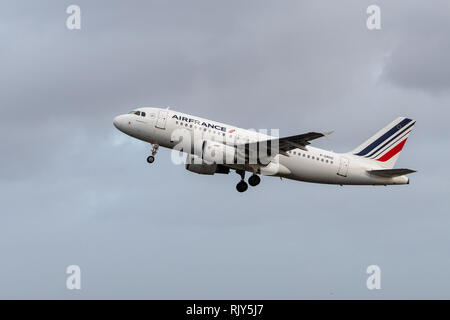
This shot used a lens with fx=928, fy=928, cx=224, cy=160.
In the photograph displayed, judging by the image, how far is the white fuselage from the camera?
69.2 meters

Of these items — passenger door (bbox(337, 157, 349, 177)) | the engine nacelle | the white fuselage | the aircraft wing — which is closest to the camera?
the aircraft wing

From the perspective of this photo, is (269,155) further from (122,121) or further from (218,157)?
A: (122,121)

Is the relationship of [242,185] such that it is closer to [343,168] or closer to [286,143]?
[286,143]

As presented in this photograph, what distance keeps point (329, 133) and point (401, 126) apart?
13884mm

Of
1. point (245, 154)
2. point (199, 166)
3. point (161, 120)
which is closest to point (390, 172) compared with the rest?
point (245, 154)

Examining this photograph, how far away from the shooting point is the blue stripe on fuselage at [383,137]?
239 feet

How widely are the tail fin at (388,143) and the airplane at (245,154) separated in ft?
0.51

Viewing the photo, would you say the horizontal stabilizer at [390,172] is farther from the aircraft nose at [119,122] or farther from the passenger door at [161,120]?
the aircraft nose at [119,122]

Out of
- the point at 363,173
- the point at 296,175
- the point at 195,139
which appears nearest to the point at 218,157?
the point at 195,139

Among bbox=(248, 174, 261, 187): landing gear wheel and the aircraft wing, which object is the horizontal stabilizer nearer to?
the aircraft wing

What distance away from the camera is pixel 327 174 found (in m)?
70.7

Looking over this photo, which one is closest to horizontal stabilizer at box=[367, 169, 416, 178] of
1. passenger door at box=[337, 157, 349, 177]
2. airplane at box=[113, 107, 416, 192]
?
airplane at box=[113, 107, 416, 192]

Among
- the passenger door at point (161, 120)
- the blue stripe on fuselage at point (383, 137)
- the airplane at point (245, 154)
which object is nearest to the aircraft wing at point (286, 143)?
the airplane at point (245, 154)

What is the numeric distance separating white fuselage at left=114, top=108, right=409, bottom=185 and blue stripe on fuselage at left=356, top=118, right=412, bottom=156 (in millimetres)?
1231
